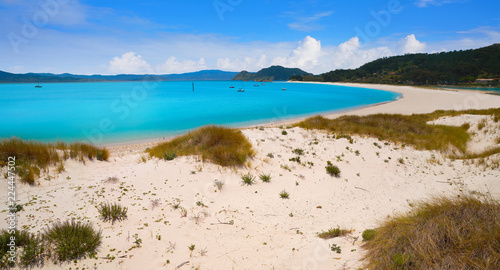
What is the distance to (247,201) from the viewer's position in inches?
280

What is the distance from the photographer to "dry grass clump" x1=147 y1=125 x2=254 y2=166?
9438 mm

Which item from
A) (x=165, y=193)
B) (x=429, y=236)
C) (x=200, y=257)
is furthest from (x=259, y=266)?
(x=165, y=193)

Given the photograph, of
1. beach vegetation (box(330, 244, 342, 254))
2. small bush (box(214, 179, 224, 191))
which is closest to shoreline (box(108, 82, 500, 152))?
small bush (box(214, 179, 224, 191))

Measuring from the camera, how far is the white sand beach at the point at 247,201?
458 cm

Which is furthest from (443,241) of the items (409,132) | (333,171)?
(409,132)

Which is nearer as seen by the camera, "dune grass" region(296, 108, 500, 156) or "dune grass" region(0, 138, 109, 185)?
"dune grass" region(0, 138, 109, 185)

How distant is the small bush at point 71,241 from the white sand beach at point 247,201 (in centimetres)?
17

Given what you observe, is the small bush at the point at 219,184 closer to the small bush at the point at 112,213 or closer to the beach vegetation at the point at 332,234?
the small bush at the point at 112,213

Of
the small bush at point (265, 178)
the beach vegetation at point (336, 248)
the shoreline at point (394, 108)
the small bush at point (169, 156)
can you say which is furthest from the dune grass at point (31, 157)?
the beach vegetation at point (336, 248)

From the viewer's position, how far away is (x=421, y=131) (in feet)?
51.1

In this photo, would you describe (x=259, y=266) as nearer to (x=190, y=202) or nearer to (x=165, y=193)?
(x=190, y=202)

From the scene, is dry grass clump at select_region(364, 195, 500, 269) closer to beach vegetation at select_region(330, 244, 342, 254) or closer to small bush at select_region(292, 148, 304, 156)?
beach vegetation at select_region(330, 244, 342, 254)

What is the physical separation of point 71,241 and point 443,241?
667 cm

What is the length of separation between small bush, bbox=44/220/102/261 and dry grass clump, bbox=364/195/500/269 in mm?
5287
